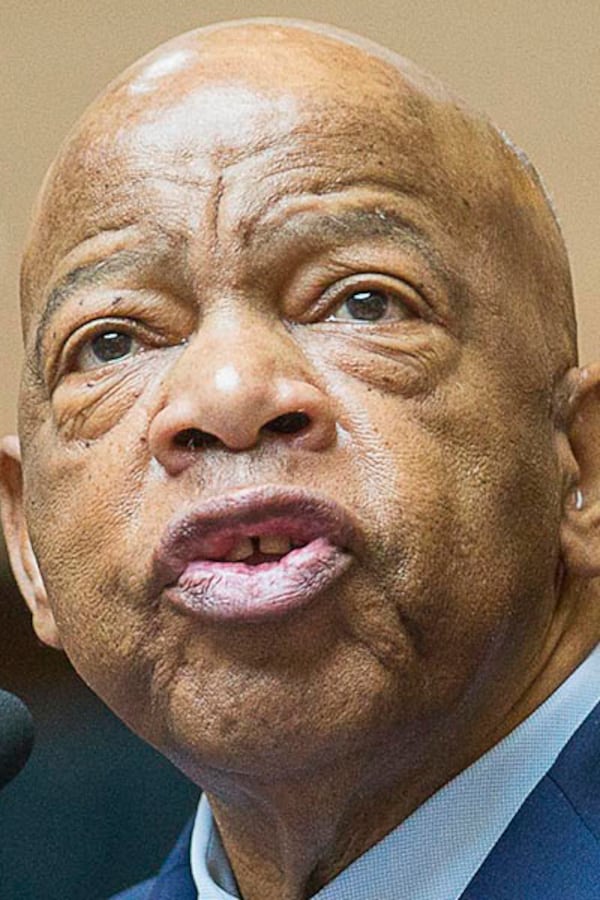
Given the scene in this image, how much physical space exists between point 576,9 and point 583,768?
42.6 inches

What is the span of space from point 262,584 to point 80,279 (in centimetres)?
27

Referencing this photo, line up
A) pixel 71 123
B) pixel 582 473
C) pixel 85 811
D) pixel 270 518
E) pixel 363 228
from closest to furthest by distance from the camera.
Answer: pixel 270 518 → pixel 363 228 → pixel 582 473 → pixel 85 811 → pixel 71 123

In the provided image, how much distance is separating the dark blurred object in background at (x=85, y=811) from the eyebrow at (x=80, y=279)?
776 millimetres

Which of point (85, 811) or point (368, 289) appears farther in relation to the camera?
point (85, 811)

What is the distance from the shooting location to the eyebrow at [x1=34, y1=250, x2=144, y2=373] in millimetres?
1272

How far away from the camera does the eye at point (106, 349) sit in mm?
1289

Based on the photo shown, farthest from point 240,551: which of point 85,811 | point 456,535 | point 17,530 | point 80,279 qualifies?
point 85,811

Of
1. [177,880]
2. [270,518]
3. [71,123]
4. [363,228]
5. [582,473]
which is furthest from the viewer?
[71,123]

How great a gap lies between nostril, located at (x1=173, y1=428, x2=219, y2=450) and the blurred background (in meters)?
0.90

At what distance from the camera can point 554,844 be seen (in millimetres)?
1238

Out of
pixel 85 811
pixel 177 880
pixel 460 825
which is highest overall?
pixel 460 825

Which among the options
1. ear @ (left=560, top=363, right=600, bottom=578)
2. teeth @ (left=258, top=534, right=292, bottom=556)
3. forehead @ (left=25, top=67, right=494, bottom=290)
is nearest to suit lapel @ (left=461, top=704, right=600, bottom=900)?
ear @ (left=560, top=363, right=600, bottom=578)

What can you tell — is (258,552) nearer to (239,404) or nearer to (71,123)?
(239,404)

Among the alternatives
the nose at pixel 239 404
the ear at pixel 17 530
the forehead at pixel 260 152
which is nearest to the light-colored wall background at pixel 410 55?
the ear at pixel 17 530
